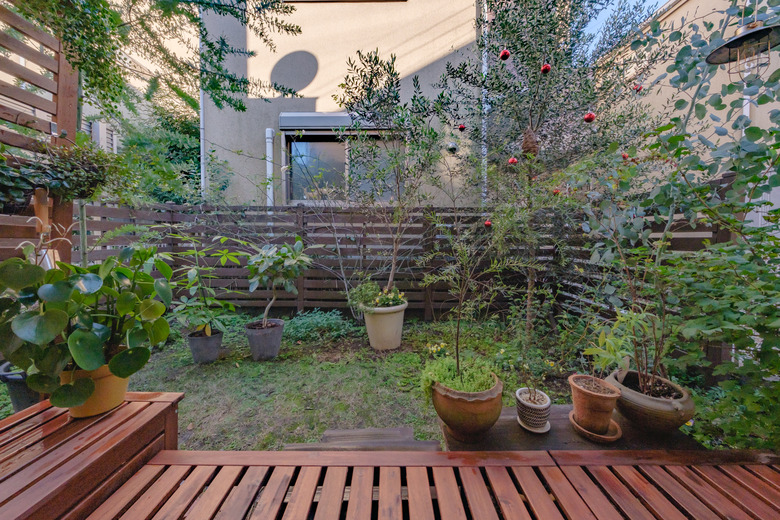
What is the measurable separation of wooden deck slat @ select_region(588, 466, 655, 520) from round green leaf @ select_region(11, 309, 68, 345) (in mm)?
1695

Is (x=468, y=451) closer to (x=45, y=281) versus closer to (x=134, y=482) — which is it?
(x=134, y=482)

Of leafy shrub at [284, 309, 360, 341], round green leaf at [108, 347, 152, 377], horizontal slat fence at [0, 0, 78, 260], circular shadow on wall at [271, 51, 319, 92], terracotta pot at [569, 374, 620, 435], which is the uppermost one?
circular shadow on wall at [271, 51, 319, 92]

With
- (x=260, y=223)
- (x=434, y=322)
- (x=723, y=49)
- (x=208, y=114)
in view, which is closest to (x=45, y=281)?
(x=723, y=49)

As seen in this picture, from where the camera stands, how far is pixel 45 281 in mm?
955

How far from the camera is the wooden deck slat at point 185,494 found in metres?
0.80

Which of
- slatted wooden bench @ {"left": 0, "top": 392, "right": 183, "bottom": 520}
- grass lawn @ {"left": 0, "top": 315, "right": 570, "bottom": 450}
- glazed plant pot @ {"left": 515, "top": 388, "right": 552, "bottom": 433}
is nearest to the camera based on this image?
slatted wooden bench @ {"left": 0, "top": 392, "right": 183, "bottom": 520}

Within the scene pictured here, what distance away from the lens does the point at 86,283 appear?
0.93 m

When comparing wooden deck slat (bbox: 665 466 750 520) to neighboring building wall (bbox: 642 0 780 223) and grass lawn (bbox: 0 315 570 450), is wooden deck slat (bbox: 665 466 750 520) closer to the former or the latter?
grass lawn (bbox: 0 315 570 450)

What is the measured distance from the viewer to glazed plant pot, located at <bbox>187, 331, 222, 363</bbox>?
2.68 meters

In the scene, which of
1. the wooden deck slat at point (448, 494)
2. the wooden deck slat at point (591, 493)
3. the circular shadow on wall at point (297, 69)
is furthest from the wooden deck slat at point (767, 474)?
the circular shadow on wall at point (297, 69)

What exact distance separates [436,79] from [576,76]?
220 centimetres

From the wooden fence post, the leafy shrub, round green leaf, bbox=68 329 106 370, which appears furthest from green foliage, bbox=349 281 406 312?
round green leaf, bbox=68 329 106 370

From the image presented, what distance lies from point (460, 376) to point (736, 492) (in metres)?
0.87

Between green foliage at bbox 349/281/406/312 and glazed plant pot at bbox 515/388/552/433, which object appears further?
green foliage at bbox 349/281/406/312
